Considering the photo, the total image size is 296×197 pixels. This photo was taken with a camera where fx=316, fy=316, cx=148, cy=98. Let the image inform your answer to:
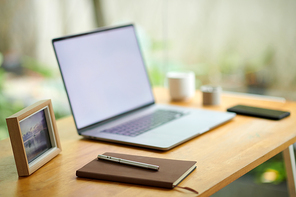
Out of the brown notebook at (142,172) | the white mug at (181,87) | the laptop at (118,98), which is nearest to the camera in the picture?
the brown notebook at (142,172)

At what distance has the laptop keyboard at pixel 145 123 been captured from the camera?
Answer: 0.98 m

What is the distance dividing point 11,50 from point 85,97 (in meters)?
2.08

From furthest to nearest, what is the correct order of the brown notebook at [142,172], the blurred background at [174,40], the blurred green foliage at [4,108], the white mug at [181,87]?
1. the blurred green foliage at [4,108]
2. the blurred background at [174,40]
3. the white mug at [181,87]
4. the brown notebook at [142,172]

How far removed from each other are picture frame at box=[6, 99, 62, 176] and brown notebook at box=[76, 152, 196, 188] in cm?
13

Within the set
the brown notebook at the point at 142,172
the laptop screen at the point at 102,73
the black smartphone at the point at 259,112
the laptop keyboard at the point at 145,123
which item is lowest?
the black smartphone at the point at 259,112

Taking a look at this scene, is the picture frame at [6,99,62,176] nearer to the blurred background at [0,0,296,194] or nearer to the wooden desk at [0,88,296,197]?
the wooden desk at [0,88,296,197]

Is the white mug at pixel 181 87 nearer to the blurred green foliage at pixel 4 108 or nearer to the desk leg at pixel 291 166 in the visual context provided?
the desk leg at pixel 291 166

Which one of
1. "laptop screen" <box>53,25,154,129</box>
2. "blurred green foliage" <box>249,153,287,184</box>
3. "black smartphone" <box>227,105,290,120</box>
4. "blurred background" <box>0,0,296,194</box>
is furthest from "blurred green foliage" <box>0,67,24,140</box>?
"black smartphone" <box>227,105,290,120</box>

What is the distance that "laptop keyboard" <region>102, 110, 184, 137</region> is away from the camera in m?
0.98

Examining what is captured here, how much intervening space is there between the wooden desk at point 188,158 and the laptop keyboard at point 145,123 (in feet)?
0.26

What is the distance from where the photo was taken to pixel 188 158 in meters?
0.80

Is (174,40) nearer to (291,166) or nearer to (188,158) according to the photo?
(291,166)

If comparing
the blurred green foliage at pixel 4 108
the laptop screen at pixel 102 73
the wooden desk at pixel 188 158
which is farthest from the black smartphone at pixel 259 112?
the blurred green foliage at pixel 4 108

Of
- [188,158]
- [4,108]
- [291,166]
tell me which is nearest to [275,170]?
[291,166]
